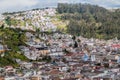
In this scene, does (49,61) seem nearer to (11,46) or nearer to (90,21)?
(11,46)

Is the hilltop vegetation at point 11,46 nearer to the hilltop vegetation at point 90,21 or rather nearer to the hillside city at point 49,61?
the hillside city at point 49,61

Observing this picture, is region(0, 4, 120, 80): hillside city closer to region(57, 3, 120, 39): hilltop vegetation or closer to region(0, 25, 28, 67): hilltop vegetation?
region(0, 25, 28, 67): hilltop vegetation

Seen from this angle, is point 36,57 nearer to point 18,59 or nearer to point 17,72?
point 18,59

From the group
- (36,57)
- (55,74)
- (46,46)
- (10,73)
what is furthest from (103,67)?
→ (46,46)

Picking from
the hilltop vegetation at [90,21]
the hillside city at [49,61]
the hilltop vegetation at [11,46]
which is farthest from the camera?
the hilltop vegetation at [90,21]

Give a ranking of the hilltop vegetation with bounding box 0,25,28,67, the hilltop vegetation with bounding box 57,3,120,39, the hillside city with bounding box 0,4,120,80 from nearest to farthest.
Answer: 1. the hillside city with bounding box 0,4,120,80
2. the hilltop vegetation with bounding box 0,25,28,67
3. the hilltop vegetation with bounding box 57,3,120,39

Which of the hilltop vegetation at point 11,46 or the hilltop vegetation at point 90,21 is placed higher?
the hilltop vegetation at point 11,46

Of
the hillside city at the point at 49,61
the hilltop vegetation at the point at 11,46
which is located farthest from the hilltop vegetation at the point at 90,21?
the hilltop vegetation at the point at 11,46

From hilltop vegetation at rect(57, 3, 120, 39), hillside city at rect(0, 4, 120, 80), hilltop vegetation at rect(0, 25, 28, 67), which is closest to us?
hillside city at rect(0, 4, 120, 80)

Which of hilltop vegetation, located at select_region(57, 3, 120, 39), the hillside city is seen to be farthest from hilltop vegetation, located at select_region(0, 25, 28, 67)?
hilltop vegetation, located at select_region(57, 3, 120, 39)
